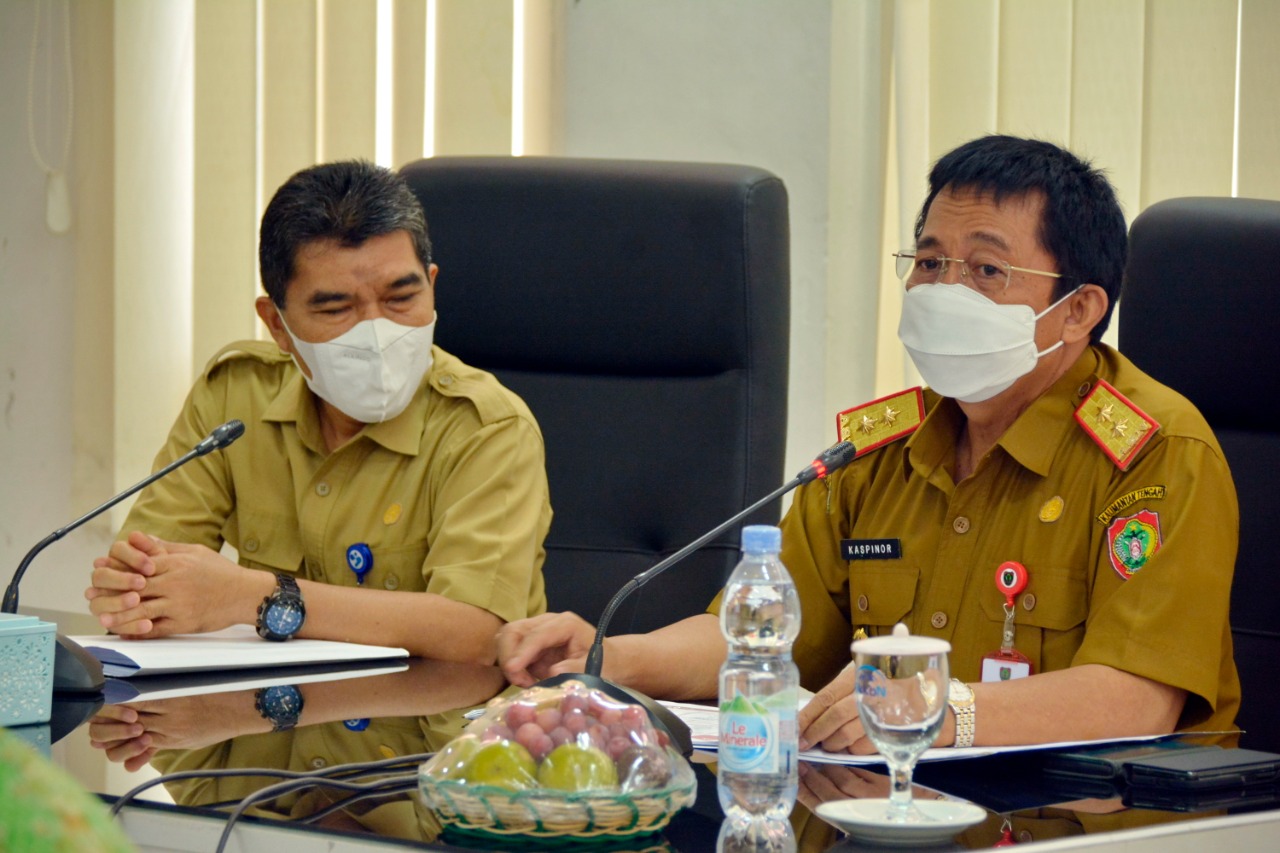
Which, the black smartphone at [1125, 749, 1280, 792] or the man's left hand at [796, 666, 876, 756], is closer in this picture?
the black smartphone at [1125, 749, 1280, 792]

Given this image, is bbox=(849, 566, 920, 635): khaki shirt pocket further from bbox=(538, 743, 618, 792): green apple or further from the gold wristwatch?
bbox=(538, 743, 618, 792): green apple

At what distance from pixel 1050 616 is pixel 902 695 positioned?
2.11 ft

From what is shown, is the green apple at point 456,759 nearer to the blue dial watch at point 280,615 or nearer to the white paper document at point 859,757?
the white paper document at point 859,757

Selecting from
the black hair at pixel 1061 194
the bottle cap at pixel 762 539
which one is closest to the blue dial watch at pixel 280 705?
the bottle cap at pixel 762 539

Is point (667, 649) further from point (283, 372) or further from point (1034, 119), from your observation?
point (1034, 119)

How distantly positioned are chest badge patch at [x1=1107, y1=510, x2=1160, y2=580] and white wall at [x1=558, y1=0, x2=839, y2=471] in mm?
1205

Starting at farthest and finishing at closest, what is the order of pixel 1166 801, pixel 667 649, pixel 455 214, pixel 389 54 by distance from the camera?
1. pixel 389 54
2. pixel 455 214
3. pixel 667 649
4. pixel 1166 801

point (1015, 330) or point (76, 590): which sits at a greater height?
point (1015, 330)

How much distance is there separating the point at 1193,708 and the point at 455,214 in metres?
1.23

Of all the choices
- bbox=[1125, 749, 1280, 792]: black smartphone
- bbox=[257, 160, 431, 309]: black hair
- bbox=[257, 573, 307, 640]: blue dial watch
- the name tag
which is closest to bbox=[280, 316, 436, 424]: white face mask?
bbox=[257, 160, 431, 309]: black hair

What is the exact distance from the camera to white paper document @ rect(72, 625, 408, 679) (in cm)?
147

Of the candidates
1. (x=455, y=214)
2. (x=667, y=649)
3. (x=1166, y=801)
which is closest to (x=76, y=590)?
(x=455, y=214)

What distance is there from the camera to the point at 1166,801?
0.95 metres

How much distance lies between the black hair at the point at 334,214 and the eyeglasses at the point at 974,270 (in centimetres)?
69
